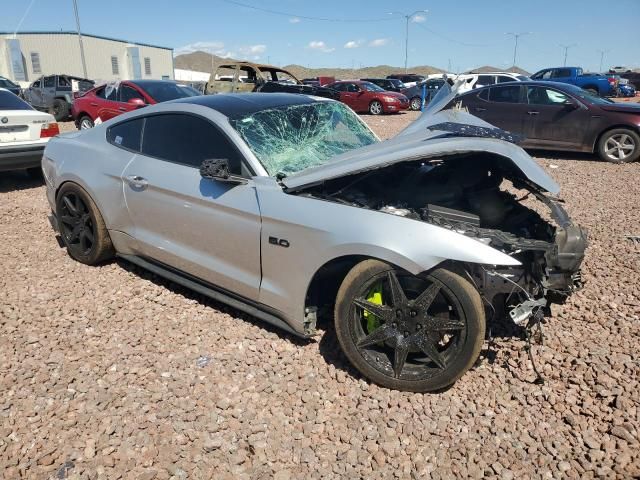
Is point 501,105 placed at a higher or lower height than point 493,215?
higher

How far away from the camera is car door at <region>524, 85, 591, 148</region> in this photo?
9.33m

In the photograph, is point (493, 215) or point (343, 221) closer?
point (343, 221)

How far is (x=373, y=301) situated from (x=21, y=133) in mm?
6661

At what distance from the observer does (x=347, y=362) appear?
10.2ft

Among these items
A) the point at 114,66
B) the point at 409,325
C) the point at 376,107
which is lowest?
the point at 409,325

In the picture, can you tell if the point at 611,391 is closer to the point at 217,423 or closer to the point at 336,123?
the point at 217,423

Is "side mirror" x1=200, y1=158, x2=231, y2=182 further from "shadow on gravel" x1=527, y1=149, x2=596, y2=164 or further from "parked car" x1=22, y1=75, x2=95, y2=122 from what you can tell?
"parked car" x1=22, y1=75, x2=95, y2=122

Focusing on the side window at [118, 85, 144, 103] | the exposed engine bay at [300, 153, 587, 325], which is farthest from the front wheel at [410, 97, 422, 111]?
the exposed engine bay at [300, 153, 587, 325]

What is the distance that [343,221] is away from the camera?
273 cm

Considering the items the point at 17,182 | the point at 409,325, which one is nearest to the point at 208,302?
the point at 409,325

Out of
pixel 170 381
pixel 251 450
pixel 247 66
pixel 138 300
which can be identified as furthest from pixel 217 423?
pixel 247 66

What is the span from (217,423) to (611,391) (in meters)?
2.21

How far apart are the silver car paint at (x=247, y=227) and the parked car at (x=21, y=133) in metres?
3.48

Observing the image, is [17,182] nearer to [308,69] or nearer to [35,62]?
[35,62]
